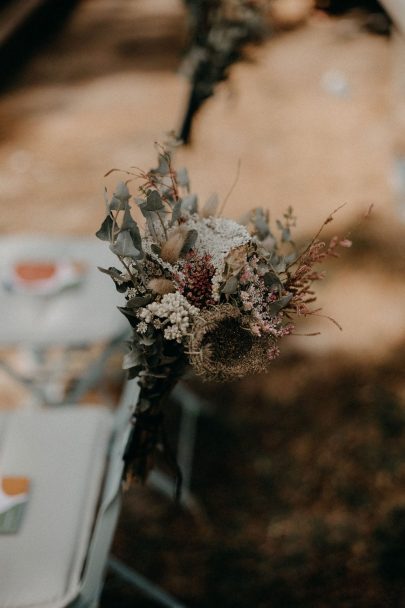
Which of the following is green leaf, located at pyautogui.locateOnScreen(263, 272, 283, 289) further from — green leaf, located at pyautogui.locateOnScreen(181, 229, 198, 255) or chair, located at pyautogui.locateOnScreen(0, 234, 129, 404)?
chair, located at pyautogui.locateOnScreen(0, 234, 129, 404)

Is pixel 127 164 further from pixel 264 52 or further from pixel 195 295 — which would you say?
pixel 195 295

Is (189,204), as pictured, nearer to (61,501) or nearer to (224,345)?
(224,345)

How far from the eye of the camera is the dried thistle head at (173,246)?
1.06 metres

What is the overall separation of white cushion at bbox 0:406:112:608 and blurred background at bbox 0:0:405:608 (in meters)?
0.58

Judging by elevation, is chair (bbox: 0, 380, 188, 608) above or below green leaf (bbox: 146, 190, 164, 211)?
below

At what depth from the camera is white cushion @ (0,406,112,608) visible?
1374 millimetres

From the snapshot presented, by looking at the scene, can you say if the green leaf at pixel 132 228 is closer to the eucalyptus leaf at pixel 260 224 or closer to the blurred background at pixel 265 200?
the eucalyptus leaf at pixel 260 224

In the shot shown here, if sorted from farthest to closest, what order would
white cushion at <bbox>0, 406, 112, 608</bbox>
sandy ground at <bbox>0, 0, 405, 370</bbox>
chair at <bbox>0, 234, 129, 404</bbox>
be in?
sandy ground at <bbox>0, 0, 405, 370</bbox> → chair at <bbox>0, 234, 129, 404</bbox> → white cushion at <bbox>0, 406, 112, 608</bbox>

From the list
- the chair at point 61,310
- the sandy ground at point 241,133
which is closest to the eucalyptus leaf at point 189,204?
the chair at point 61,310

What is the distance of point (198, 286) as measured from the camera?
1.09 meters

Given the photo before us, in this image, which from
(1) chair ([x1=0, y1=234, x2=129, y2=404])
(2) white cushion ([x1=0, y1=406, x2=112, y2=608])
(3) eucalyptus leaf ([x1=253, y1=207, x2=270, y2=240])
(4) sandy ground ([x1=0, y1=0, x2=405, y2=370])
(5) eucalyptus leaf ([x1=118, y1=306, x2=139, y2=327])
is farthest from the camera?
(4) sandy ground ([x1=0, y1=0, x2=405, y2=370])

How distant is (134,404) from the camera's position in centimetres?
132

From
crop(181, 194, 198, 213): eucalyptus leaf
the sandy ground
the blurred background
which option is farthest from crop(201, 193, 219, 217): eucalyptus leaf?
the sandy ground

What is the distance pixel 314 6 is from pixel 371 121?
212 cm
